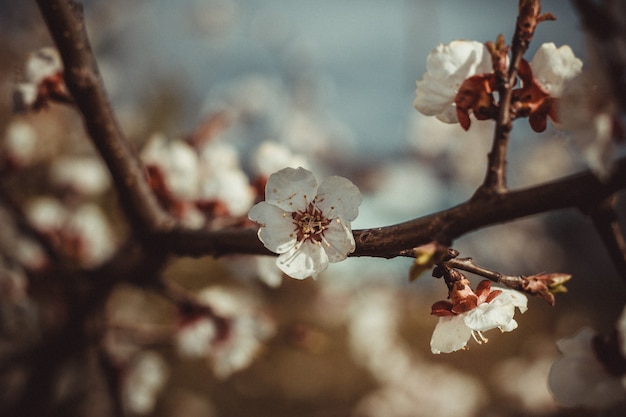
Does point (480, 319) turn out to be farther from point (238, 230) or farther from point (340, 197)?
point (238, 230)

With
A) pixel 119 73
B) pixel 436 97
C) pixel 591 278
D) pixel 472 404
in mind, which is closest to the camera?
pixel 436 97

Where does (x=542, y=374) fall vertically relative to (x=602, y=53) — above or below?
above

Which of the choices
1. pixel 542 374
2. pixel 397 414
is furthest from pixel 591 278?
pixel 397 414

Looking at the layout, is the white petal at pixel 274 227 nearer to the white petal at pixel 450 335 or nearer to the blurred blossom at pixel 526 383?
the white petal at pixel 450 335

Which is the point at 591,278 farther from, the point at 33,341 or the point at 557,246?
the point at 33,341

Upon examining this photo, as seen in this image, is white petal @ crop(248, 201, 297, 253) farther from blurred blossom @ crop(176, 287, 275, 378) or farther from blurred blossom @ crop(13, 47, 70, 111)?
blurred blossom @ crop(176, 287, 275, 378)

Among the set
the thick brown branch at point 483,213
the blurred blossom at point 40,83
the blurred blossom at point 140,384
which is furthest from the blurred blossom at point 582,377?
the blurred blossom at point 140,384
